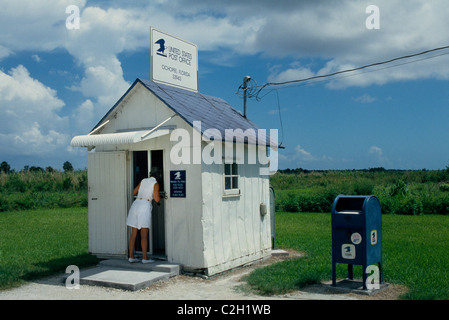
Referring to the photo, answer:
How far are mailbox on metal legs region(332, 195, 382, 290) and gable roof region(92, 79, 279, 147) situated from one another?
316 centimetres

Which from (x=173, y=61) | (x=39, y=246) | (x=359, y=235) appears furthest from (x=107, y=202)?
(x=359, y=235)

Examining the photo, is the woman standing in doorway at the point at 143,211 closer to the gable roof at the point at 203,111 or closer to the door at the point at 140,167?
the door at the point at 140,167

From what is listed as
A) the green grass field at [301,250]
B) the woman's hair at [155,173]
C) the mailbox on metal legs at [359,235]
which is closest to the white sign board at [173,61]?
the woman's hair at [155,173]

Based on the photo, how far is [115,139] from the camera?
8.96 m

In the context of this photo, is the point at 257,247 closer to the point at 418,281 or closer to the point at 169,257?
the point at 169,257

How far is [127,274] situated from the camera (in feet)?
28.4

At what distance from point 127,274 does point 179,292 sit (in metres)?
1.44

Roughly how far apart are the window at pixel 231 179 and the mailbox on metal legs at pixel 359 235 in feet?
8.81

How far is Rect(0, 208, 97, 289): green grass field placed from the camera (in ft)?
31.2

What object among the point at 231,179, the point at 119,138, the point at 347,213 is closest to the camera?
the point at 347,213

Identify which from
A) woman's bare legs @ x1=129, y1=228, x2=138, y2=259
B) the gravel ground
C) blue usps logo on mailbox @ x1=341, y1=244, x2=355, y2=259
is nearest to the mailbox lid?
blue usps logo on mailbox @ x1=341, y1=244, x2=355, y2=259

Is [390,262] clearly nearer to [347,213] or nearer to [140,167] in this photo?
[347,213]

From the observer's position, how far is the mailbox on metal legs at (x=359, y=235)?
292 inches

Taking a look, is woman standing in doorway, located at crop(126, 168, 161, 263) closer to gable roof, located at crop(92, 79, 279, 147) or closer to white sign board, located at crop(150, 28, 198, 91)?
gable roof, located at crop(92, 79, 279, 147)
